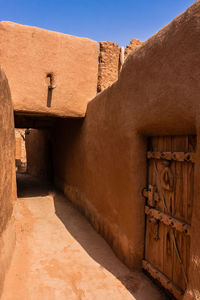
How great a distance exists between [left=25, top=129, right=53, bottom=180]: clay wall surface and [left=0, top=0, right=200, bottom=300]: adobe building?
4768 mm

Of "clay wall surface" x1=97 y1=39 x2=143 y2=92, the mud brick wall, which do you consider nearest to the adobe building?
"clay wall surface" x1=97 y1=39 x2=143 y2=92

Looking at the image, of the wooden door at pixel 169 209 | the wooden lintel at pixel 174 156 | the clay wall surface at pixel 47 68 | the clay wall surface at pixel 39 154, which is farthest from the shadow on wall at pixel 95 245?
the clay wall surface at pixel 39 154

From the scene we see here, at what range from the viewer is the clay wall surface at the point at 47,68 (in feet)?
15.2

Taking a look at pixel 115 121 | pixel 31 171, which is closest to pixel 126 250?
pixel 115 121

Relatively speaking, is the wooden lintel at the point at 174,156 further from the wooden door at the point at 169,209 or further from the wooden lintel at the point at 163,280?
the wooden lintel at the point at 163,280

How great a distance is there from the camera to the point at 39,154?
11242 mm

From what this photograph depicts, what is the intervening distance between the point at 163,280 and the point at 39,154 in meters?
9.40

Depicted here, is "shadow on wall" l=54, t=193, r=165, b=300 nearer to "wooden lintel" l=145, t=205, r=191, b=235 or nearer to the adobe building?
the adobe building

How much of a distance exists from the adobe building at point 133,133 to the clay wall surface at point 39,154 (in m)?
4.77

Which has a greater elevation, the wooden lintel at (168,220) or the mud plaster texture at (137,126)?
the mud plaster texture at (137,126)

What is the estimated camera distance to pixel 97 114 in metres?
4.61

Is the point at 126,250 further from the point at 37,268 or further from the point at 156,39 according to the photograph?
the point at 156,39

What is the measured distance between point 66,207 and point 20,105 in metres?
2.92

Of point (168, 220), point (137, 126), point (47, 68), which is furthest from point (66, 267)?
point (47, 68)
